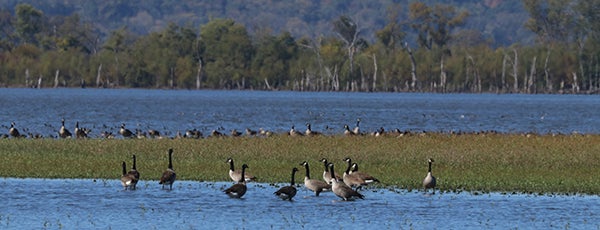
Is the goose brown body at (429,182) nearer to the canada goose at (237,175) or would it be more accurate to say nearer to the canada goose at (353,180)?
the canada goose at (353,180)

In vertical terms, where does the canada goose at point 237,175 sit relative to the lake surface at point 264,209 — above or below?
above

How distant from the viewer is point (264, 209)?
28.2m

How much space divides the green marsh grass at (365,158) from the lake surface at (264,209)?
1796 mm

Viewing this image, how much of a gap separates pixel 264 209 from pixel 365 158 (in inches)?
429

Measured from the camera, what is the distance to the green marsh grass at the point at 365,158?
33500mm

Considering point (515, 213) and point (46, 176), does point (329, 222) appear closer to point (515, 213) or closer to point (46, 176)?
point (515, 213)

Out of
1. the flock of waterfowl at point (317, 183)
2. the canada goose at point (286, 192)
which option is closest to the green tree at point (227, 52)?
the flock of waterfowl at point (317, 183)

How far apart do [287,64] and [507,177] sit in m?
164

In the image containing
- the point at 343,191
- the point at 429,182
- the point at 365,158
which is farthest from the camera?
the point at 365,158

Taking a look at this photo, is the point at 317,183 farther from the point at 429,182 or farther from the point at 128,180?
the point at 128,180

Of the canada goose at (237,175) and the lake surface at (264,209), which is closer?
the lake surface at (264,209)

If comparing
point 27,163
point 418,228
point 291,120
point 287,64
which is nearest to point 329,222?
point 418,228

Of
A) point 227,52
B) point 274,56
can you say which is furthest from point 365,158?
point 227,52

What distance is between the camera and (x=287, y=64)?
197125 millimetres
